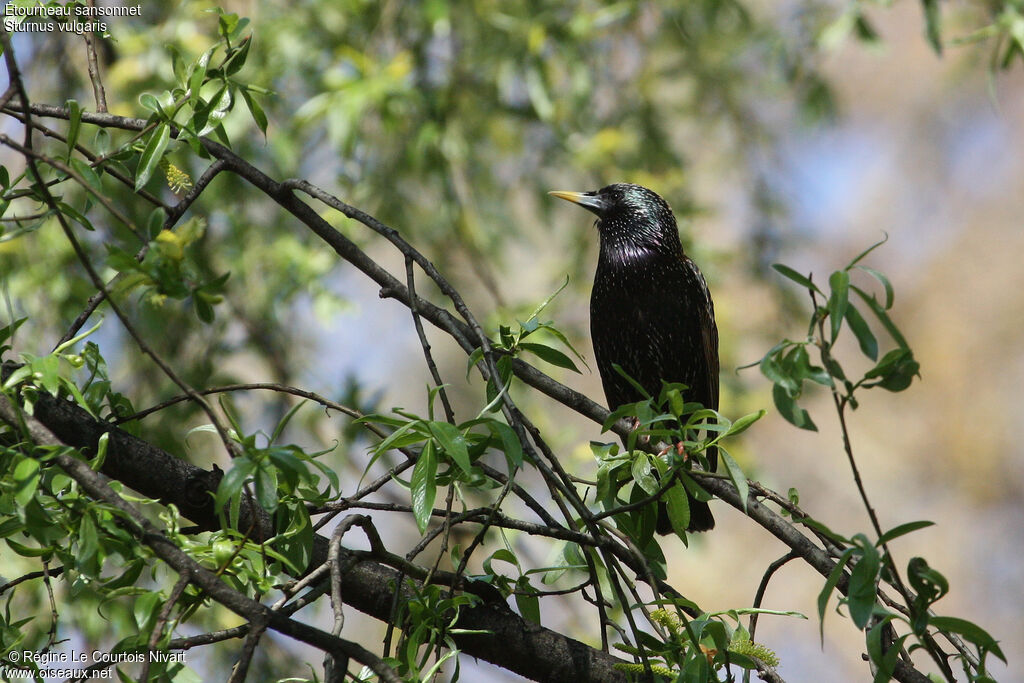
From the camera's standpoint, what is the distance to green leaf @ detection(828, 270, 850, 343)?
4.57 feet

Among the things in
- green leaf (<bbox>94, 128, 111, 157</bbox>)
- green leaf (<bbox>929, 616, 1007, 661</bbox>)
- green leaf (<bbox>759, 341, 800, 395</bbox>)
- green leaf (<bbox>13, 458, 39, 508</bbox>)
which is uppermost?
green leaf (<bbox>94, 128, 111, 157</bbox>)

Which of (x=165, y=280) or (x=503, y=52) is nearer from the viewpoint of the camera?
(x=165, y=280)

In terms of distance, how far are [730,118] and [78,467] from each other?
4964mm

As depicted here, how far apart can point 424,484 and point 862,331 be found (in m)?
0.68

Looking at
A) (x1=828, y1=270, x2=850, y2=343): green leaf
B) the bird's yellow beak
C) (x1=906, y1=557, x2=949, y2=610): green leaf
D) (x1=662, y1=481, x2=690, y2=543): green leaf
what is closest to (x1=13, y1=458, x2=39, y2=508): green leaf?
(x1=662, y1=481, x2=690, y2=543): green leaf

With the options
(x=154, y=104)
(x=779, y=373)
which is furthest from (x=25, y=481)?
(x=779, y=373)

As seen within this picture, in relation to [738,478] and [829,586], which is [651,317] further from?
[829,586]

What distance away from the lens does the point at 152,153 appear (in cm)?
168

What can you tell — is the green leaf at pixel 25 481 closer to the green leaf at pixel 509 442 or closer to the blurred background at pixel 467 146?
the green leaf at pixel 509 442

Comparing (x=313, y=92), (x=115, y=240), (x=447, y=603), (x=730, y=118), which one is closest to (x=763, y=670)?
(x=447, y=603)

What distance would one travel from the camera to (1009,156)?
12.4m

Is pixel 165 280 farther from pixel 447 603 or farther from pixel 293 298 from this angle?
pixel 293 298

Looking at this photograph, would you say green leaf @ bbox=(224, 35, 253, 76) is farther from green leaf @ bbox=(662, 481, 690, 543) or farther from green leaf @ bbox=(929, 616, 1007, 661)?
green leaf @ bbox=(929, 616, 1007, 661)

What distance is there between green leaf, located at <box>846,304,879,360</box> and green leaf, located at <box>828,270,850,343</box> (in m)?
0.01
